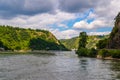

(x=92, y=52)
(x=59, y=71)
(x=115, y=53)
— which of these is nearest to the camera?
(x=59, y=71)

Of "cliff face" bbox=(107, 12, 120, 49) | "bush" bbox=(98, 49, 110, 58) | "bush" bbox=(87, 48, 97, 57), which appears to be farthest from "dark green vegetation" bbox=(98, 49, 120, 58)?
"cliff face" bbox=(107, 12, 120, 49)

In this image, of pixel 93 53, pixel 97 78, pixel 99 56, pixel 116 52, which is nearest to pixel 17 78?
pixel 97 78

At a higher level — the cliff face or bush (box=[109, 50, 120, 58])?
the cliff face

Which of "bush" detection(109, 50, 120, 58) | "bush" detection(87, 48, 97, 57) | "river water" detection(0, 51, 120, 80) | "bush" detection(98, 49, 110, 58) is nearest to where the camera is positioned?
"river water" detection(0, 51, 120, 80)

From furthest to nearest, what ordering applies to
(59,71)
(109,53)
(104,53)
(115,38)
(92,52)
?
(92,52) → (115,38) → (104,53) → (109,53) → (59,71)

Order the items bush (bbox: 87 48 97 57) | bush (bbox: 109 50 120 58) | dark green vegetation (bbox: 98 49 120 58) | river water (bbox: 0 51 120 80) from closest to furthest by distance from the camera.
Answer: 1. river water (bbox: 0 51 120 80)
2. bush (bbox: 109 50 120 58)
3. dark green vegetation (bbox: 98 49 120 58)
4. bush (bbox: 87 48 97 57)

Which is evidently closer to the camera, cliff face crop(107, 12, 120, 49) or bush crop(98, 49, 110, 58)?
bush crop(98, 49, 110, 58)

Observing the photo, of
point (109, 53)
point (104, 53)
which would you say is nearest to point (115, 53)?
point (109, 53)

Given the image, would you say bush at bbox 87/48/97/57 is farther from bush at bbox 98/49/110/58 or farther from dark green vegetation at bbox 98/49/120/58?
bush at bbox 98/49/110/58

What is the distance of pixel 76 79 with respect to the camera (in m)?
64.9

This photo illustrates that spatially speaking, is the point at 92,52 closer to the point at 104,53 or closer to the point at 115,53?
the point at 104,53

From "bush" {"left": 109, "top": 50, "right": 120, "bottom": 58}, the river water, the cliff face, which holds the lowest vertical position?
the river water

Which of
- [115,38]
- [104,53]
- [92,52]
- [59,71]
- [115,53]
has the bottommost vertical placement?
[59,71]

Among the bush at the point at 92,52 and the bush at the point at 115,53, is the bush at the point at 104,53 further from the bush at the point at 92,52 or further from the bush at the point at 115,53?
the bush at the point at 92,52
